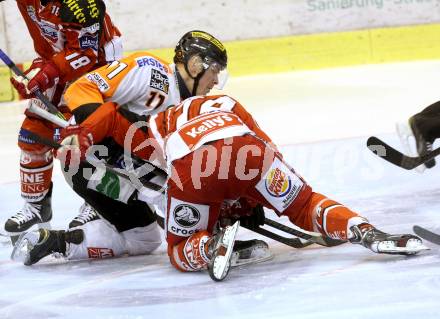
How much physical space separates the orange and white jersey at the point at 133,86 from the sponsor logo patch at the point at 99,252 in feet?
1.82

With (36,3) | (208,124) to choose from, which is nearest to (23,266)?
(208,124)

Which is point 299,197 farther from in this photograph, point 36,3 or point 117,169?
point 36,3

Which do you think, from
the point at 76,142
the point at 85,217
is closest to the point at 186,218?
the point at 76,142

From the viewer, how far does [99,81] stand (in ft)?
12.3

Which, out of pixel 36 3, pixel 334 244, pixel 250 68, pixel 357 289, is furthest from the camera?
pixel 250 68

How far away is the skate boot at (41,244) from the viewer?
3.63m

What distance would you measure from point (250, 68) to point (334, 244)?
575 cm

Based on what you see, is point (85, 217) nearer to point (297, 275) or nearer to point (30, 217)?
point (30, 217)

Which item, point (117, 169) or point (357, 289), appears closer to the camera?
point (357, 289)

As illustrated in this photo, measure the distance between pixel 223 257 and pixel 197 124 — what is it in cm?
50

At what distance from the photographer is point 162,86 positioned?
3.81m

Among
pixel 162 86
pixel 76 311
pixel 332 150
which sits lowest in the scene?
pixel 332 150

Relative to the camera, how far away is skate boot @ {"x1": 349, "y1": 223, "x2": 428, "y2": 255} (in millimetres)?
3162

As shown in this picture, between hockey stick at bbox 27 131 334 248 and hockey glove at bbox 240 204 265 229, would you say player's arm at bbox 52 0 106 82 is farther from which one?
hockey glove at bbox 240 204 265 229
